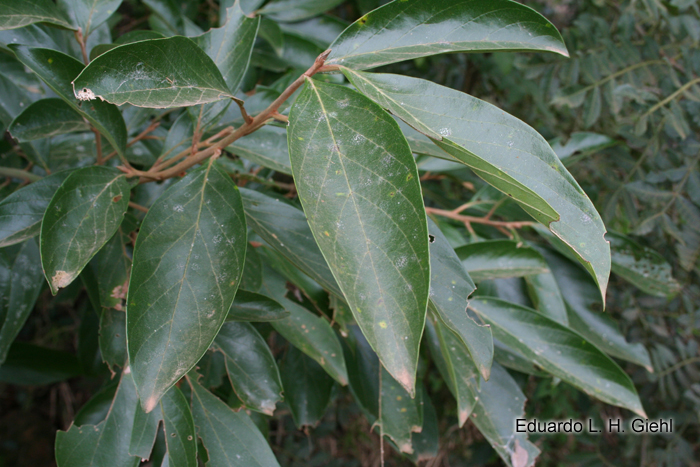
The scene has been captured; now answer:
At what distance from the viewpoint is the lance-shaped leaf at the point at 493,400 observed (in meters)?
0.76

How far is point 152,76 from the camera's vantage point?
46 cm

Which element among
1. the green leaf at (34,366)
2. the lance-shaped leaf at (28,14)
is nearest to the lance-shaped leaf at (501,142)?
the lance-shaped leaf at (28,14)

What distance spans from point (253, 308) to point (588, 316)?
0.76 meters

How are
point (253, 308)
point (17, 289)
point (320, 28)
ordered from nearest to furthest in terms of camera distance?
point (253, 308)
point (17, 289)
point (320, 28)

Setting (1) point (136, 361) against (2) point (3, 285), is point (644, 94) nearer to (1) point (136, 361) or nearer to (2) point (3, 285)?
(1) point (136, 361)

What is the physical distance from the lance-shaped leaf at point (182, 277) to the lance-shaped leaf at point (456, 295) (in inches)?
9.4

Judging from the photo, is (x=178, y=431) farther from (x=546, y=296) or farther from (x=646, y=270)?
(x=646, y=270)

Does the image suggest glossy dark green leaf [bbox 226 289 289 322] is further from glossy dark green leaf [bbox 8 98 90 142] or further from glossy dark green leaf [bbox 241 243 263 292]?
glossy dark green leaf [bbox 8 98 90 142]

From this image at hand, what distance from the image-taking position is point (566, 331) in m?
0.77

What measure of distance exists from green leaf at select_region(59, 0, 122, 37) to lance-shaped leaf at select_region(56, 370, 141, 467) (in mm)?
530

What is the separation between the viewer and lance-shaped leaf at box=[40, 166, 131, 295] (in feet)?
1.61

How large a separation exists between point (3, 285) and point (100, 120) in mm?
347

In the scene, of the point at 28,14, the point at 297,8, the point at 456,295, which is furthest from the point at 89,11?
the point at 456,295

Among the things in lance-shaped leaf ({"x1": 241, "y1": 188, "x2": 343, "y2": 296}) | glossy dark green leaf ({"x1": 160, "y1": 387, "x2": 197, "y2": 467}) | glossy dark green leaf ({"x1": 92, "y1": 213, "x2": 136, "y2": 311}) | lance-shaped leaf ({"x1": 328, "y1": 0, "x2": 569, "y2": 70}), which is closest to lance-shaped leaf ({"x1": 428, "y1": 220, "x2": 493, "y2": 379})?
lance-shaped leaf ({"x1": 241, "y1": 188, "x2": 343, "y2": 296})
